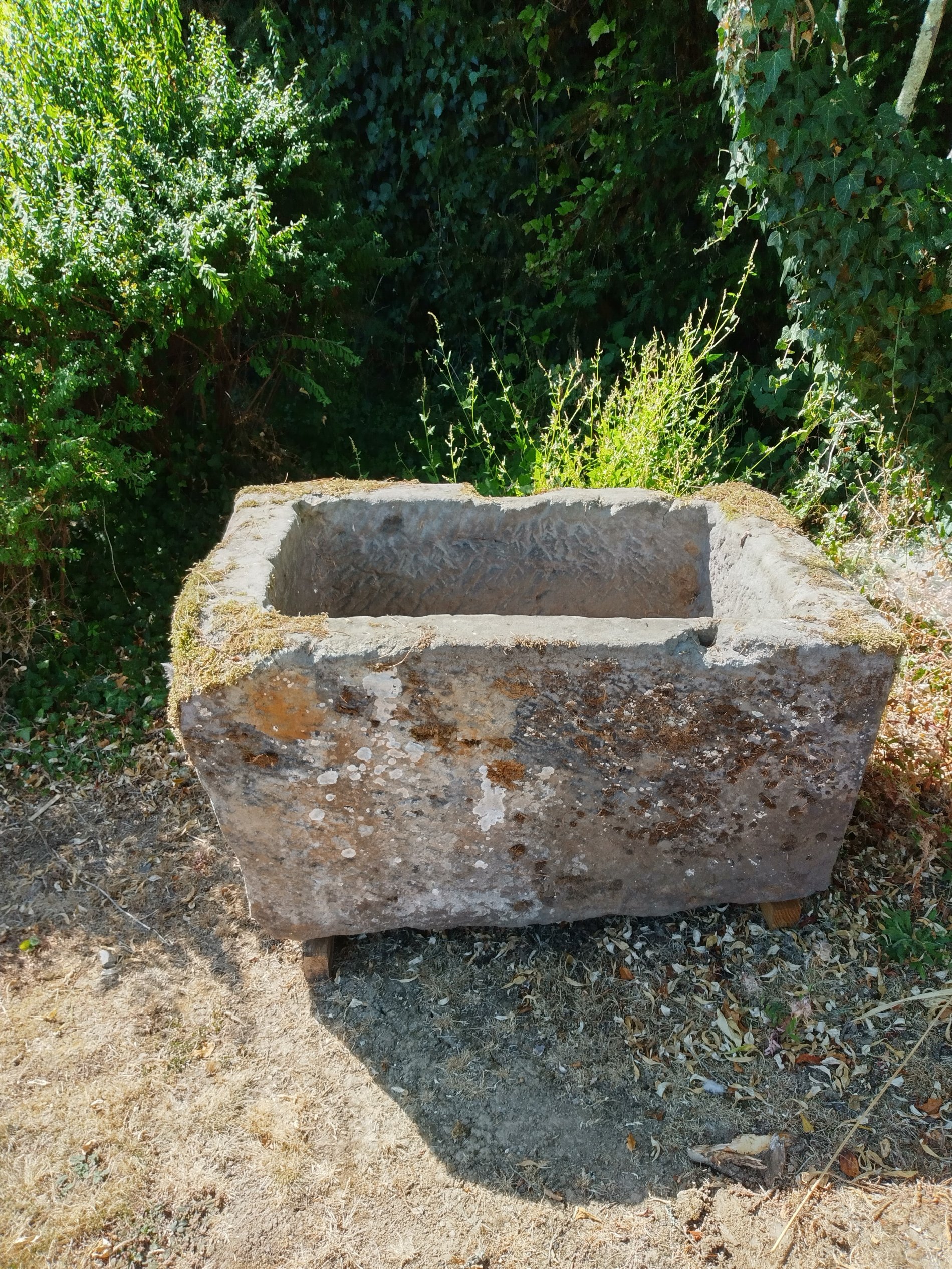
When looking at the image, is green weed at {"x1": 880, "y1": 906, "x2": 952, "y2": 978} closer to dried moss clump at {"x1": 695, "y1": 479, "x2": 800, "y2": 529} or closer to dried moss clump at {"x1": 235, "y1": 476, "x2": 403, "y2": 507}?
dried moss clump at {"x1": 695, "y1": 479, "x2": 800, "y2": 529}

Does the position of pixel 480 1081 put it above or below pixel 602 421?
below

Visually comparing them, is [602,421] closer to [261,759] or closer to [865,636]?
[865,636]

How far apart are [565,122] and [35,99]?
101 inches

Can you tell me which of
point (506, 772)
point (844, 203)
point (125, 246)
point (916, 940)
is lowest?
point (916, 940)

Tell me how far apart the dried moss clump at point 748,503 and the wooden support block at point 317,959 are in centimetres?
172

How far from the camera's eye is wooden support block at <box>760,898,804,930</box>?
93.4 inches

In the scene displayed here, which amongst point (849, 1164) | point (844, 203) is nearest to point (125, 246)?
point (844, 203)

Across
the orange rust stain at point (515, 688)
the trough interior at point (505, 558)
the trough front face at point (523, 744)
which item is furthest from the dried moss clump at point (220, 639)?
the trough interior at point (505, 558)

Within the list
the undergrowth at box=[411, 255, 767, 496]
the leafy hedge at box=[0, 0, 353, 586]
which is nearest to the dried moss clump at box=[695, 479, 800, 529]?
the undergrowth at box=[411, 255, 767, 496]

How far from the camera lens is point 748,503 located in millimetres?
2664

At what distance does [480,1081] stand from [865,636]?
1.41 m

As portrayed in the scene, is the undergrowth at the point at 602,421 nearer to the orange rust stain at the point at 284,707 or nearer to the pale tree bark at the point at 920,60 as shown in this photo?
the pale tree bark at the point at 920,60

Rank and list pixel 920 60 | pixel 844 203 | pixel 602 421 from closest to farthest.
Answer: pixel 844 203
pixel 920 60
pixel 602 421

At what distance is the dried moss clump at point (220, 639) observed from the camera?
1.89 meters
